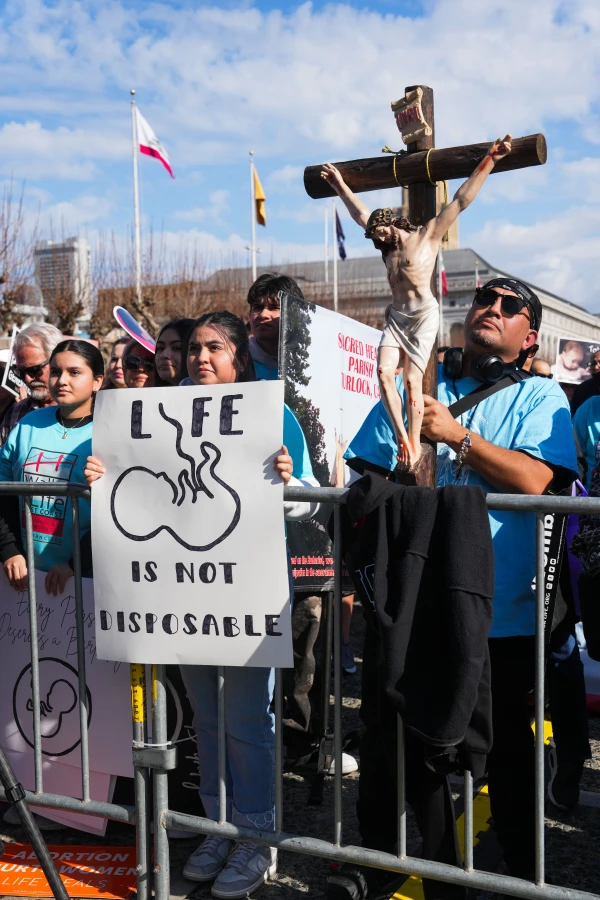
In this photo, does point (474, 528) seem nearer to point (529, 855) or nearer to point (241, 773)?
point (529, 855)

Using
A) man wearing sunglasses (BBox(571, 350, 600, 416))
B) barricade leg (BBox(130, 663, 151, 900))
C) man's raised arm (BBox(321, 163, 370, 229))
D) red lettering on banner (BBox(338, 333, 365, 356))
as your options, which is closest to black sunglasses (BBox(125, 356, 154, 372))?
red lettering on banner (BBox(338, 333, 365, 356))

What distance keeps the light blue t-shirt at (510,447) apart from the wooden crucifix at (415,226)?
0.28 meters

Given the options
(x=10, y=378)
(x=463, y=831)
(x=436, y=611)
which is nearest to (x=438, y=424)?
(x=436, y=611)

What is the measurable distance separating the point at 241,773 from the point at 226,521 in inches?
38.1

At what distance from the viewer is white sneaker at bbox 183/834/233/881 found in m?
3.03

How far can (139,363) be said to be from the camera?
490cm

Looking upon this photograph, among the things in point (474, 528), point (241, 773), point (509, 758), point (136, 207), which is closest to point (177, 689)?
point (241, 773)

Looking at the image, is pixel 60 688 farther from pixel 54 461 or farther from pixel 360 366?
pixel 360 366

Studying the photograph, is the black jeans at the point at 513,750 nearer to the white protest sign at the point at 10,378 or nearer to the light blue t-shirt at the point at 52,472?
the light blue t-shirt at the point at 52,472

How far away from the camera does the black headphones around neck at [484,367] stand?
2758 millimetres

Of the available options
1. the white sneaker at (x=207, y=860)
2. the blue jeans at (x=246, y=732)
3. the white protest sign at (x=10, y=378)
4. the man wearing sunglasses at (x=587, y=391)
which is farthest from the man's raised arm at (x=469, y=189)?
the man wearing sunglasses at (x=587, y=391)

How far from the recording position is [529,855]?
2645 millimetres

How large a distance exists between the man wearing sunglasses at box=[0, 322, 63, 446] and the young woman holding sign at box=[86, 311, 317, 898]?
1.81 meters

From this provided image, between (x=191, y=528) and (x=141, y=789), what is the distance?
0.90 metres
